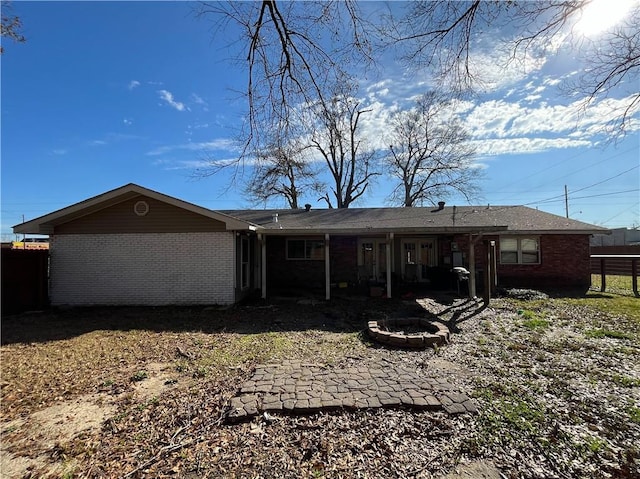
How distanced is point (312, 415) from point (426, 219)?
11.9m

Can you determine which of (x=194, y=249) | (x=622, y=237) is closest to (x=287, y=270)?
(x=194, y=249)

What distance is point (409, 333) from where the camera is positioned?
6.93 metres

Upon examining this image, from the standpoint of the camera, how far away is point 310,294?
497 inches

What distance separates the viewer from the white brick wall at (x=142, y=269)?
10.4m

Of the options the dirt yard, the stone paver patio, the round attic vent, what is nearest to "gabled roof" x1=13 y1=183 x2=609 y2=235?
the round attic vent

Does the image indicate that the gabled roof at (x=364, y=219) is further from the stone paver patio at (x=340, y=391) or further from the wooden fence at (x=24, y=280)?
the stone paver patio at (x=340, y=391)

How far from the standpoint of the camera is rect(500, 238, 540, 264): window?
14.1 meters

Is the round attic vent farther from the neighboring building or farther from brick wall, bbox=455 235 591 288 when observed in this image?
the neighboring building

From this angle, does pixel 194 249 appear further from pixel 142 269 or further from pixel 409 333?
pixel 409 333

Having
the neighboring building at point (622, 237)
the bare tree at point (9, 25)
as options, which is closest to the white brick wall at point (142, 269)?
the bare tree at point (9, 25)

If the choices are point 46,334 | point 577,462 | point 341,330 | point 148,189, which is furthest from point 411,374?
point 148,189

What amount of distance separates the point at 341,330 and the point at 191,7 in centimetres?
618

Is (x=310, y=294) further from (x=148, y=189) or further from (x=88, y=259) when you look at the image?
(x=88, y=259)

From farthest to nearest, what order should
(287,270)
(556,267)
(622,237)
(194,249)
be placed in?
(622,237), (287,270), (556,267), (194,249)
